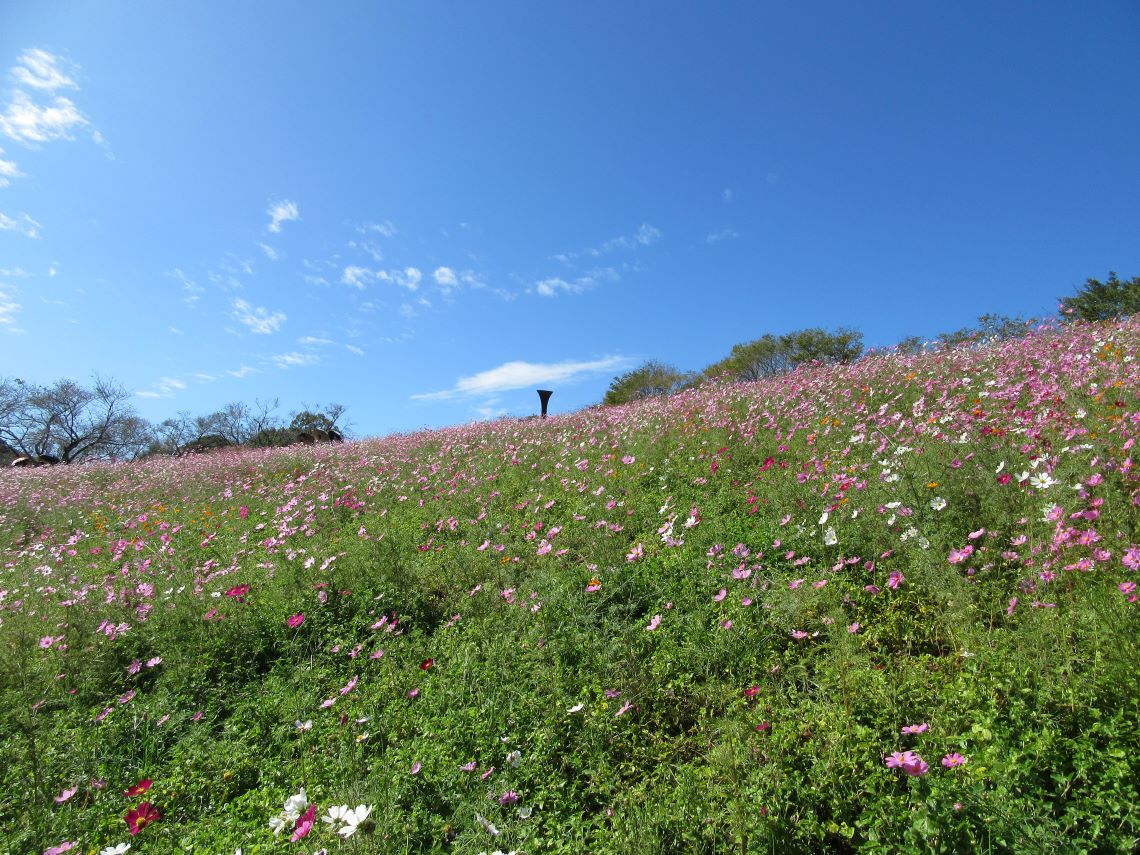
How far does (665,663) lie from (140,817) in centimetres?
262

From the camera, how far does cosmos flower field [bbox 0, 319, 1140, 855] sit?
2.10m

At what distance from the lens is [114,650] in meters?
4.29

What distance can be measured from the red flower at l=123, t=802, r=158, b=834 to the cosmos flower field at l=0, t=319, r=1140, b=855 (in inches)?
0.8

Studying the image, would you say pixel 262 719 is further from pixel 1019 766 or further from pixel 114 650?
pixel 1019 766

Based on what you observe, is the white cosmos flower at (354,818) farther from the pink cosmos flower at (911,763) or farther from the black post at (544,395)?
the black post at (544,395)

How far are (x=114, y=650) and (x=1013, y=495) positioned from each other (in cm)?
669

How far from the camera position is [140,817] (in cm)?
247

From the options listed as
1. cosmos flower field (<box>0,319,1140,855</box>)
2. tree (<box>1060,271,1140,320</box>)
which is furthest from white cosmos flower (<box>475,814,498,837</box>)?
tree (<box>1060,271,1140,320</box>)

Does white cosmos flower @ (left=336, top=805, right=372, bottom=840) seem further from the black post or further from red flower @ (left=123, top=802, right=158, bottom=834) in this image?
the black post

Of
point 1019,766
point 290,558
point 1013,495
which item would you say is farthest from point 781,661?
point 290,558

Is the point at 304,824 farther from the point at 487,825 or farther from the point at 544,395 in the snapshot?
the point at 544,395

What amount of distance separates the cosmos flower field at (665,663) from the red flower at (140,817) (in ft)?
0.07

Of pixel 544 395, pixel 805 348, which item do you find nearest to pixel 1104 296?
pixel 805 348

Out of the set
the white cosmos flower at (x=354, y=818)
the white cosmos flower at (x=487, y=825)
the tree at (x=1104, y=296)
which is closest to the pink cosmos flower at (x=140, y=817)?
the white cosmos flower at (x=354, y=818)
